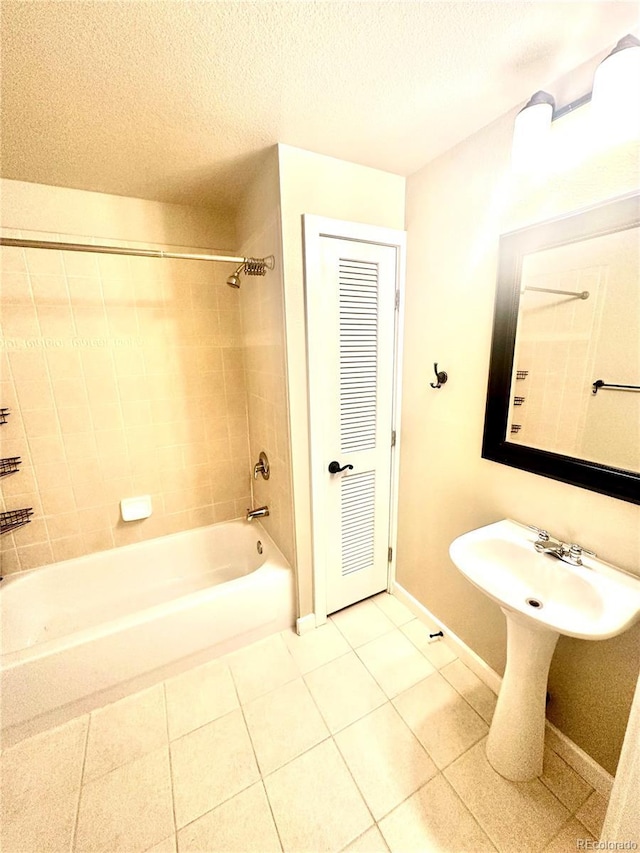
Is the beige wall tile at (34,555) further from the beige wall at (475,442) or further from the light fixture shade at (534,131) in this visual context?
the light fixture shade at (534,131)

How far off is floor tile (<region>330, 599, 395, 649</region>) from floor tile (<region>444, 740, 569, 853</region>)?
640 millimetres

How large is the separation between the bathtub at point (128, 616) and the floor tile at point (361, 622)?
13.2 inches

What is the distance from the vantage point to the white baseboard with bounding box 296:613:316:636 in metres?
1.84

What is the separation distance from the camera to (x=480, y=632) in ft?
5.13

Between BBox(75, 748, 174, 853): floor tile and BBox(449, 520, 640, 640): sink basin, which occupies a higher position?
BBox(449, 520, 640, 640): sink basin

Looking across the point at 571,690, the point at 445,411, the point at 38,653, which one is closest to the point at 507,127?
the point at 445,411

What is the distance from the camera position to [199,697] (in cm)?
154

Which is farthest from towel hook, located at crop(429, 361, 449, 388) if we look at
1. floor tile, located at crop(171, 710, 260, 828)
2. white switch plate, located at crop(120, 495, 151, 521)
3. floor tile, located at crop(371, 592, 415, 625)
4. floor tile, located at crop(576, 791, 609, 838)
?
white switch plate, located at crop(120, 495, 151, 521)

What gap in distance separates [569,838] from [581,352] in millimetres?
1554

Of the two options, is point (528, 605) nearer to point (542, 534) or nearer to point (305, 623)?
point (542, 534)

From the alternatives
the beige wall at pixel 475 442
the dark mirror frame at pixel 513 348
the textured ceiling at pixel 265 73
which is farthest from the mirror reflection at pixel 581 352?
the textured ceiling at pixel 265 73

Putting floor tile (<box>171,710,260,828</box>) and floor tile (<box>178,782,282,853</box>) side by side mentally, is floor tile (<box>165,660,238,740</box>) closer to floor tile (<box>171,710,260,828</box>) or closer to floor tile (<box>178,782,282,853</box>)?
floor tile (<box>171,710,260,828</box>)

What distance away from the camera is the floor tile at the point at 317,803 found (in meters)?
1.07

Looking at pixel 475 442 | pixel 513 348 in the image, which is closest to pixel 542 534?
pixel 475 442
